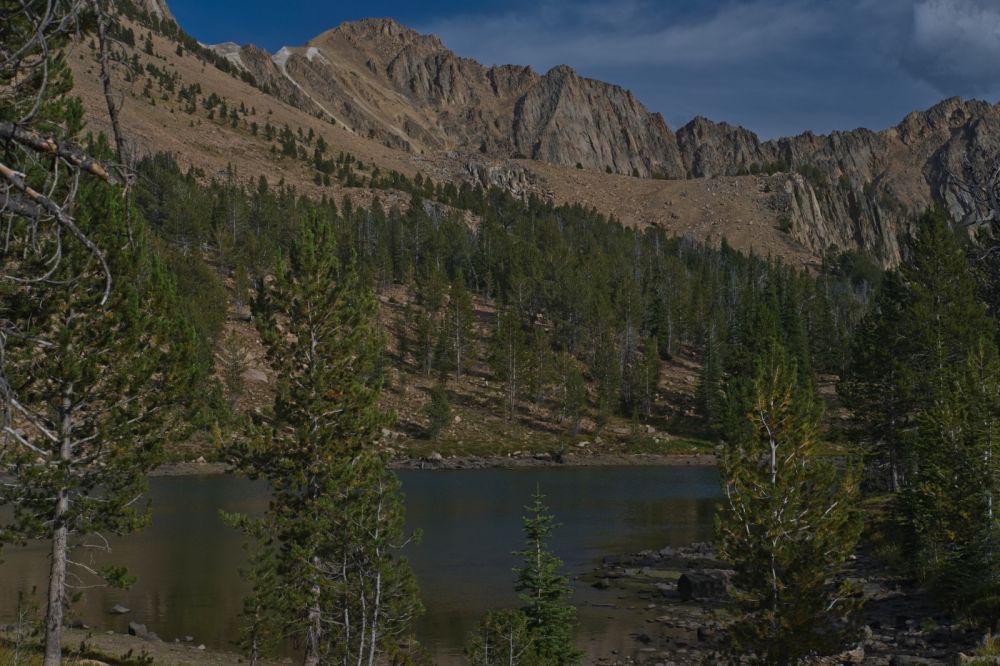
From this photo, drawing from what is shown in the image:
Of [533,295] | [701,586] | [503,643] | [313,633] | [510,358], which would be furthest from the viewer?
[533,295]

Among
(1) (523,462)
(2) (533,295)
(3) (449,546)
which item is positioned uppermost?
(2) (533,295)

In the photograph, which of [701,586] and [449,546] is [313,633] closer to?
[701,586]

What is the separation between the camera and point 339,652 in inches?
745

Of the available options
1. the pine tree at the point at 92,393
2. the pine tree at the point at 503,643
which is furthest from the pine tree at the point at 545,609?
the pine tree at the point at 92,393

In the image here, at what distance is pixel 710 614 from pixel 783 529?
Result: 3.84 meters

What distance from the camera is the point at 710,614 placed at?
22.7 meters

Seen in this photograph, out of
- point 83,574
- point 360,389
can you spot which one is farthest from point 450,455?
point 360,389

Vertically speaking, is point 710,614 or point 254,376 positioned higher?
point 254,376

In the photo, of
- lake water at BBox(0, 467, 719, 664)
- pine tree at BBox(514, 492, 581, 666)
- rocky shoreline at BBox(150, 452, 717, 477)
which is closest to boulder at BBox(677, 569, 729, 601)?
lake water at BBox(0, 467, 719, 664)

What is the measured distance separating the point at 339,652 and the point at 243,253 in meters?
99.8

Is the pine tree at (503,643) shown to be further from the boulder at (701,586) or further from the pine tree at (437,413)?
the pine tree at (437,413)

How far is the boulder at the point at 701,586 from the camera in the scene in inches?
1405

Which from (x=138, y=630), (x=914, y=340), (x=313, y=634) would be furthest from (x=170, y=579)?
(x=914, y=340)

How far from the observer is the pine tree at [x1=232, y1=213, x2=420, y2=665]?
22250mm
